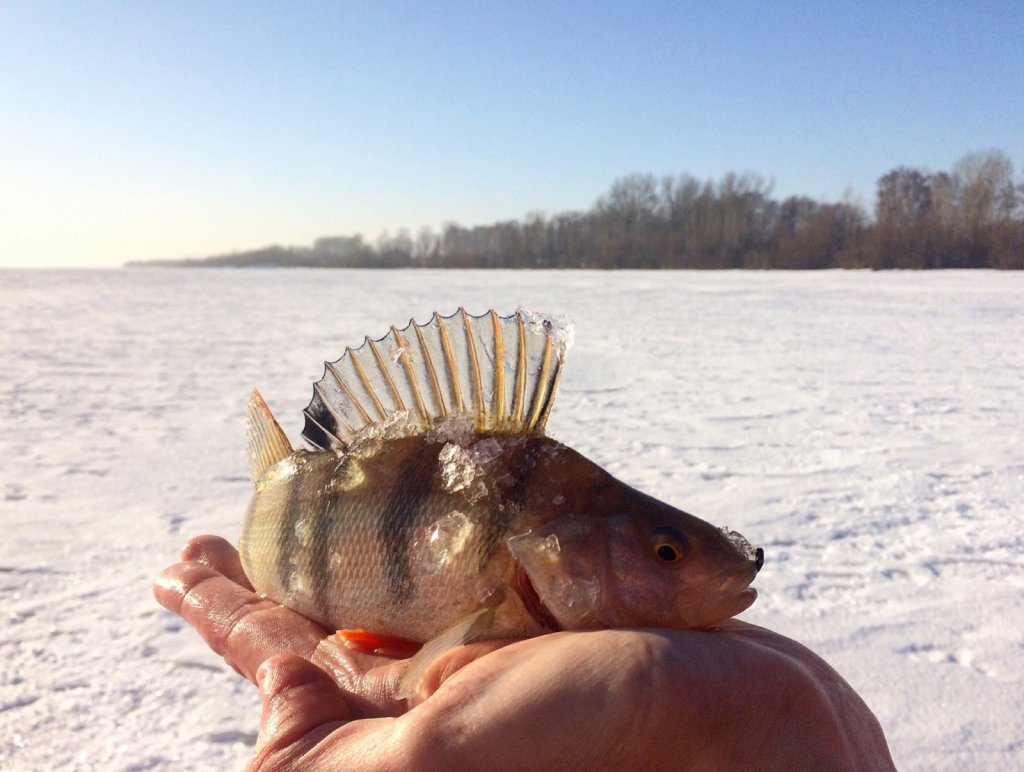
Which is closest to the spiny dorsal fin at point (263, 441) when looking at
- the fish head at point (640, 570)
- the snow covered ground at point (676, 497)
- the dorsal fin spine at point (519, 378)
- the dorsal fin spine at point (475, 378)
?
the dorsal fin spine at point (475, 378)

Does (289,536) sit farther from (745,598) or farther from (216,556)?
(745,598)

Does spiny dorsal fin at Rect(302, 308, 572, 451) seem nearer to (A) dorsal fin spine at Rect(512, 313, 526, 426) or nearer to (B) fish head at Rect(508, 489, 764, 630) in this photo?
(A) dorsal fin spine at Rect(512, 313, 526, 426)

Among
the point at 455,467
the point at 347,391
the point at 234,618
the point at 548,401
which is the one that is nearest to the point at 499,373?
the point at 548,401

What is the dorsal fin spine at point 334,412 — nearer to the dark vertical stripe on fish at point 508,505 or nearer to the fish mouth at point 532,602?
the dark vertical stripe on fish at point 508,505

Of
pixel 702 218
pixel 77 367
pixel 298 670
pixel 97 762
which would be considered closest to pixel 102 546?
pixel 97 762

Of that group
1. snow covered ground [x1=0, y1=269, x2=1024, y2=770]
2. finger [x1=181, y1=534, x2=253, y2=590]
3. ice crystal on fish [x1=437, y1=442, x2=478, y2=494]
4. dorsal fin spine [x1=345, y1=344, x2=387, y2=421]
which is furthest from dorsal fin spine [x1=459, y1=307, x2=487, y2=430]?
snow covered ground [x1=0, y1=269, x2=1024, y2=770]
